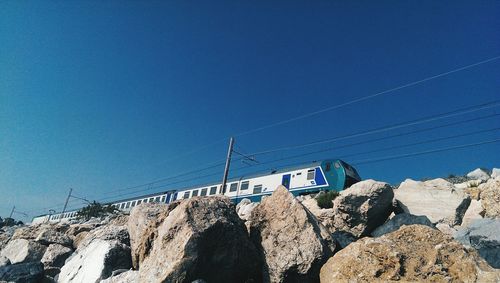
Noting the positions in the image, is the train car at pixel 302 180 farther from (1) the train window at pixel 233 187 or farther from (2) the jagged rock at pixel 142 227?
(2) the jagged rock at pixel 142 227

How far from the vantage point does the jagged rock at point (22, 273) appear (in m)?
6.62

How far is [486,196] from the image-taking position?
31.5ft

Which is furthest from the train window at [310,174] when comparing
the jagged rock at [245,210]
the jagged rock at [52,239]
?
the jagged rock at [52,239]

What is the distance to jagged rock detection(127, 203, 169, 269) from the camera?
20.9 feet

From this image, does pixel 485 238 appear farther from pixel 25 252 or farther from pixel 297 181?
pixel 297 181

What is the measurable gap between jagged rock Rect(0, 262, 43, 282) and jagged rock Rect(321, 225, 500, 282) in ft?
20.0

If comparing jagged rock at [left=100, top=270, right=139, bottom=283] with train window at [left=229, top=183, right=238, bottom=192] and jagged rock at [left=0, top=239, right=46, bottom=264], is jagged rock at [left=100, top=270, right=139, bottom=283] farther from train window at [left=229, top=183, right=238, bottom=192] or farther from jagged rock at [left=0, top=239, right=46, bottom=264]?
train window at [left=229, top=183, right=238, bottom=192]

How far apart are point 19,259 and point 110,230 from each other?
13.3 feet

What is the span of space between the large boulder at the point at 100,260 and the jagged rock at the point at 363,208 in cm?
584

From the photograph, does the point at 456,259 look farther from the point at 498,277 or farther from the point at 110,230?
the point at 110,230

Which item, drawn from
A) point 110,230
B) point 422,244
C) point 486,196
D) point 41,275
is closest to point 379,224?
point 486,196

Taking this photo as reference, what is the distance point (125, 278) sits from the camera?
576cm

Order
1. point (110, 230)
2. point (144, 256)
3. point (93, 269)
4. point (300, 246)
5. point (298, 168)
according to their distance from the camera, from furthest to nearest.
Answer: point (298, 168) → point (110, 230) → point (93, 269) → point (144, 256) → point (300, 246)

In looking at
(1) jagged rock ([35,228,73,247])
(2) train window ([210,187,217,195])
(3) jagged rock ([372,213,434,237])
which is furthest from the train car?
(3) jagged rock ([372,213,434,237])
